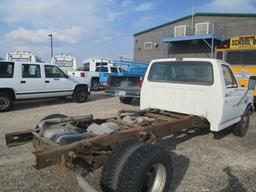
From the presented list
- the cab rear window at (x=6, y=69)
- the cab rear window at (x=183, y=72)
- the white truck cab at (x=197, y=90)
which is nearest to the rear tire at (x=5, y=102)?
the cab rear window at (x=6, y=69)

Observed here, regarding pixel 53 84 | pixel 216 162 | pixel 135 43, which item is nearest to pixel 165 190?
pixel 216 162

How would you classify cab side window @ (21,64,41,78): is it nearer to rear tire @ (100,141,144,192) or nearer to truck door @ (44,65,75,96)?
truck door @ (44,65,75,96)

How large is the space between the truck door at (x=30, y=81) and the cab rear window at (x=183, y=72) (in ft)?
19.7

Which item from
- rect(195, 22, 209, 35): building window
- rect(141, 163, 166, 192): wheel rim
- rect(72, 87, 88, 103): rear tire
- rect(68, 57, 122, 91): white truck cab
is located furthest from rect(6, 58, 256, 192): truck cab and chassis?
rect(195, 22, 209, 35): building window

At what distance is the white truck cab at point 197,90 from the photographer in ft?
17.3

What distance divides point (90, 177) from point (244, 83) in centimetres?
815

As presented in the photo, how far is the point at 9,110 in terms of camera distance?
32.8 ft

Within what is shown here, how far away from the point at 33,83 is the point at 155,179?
27.7ft

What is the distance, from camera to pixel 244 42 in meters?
10.3

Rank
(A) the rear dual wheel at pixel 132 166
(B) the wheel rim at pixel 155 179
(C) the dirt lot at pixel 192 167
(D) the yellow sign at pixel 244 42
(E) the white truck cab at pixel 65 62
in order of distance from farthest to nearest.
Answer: (E) the white truck cab at pixel 65 62 → (D) the yellow sign at pixel 244 42 → (C) the dirt lot at pixel 192 167 → (B) the wheel rim at pixel 155 179 → (A) the rear dual wheel at pixel 132 166

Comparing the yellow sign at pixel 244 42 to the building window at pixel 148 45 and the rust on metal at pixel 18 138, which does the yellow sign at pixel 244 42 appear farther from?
the building window at pixel 148 45

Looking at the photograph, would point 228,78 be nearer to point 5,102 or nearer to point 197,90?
point 197,90

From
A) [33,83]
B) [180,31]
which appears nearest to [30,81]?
[33,83]

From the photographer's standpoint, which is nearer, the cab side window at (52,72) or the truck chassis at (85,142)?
the truck chassis at (85,142)
